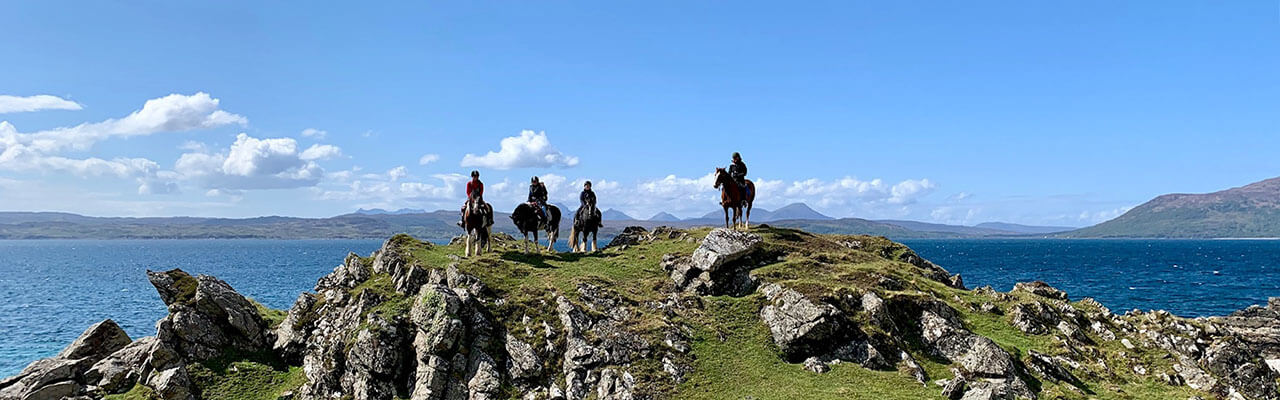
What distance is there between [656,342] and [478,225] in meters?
12.7

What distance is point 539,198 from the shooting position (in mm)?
37500

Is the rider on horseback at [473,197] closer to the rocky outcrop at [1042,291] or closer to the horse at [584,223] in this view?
the horse at [584,223]

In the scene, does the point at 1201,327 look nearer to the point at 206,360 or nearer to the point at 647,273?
the point at 647,273

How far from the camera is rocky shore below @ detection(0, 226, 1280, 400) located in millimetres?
23578

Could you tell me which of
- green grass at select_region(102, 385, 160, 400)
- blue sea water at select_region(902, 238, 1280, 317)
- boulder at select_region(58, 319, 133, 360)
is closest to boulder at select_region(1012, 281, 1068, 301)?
green grass at select_region(102, 385, 160, 400)

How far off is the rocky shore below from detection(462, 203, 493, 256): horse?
181 cm

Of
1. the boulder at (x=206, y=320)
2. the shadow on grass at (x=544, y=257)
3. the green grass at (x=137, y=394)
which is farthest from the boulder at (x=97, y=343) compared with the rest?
the shadow on grass at (x=544, y=257)

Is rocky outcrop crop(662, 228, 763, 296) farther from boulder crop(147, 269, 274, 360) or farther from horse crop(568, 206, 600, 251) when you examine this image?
boulder crop(147, 269, 274, 360)

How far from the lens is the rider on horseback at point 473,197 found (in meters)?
33.4

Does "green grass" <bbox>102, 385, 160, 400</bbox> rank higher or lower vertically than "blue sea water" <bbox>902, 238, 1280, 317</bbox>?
higher

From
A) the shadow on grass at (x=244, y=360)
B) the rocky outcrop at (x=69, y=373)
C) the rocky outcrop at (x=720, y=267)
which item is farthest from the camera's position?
the rocky outcrop at (x=720, y=267)

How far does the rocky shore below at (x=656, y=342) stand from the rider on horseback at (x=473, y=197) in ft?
8.47

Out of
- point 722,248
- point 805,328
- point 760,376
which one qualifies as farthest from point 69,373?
point 805,328

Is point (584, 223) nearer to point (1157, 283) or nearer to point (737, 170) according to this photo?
point (737, 170)
